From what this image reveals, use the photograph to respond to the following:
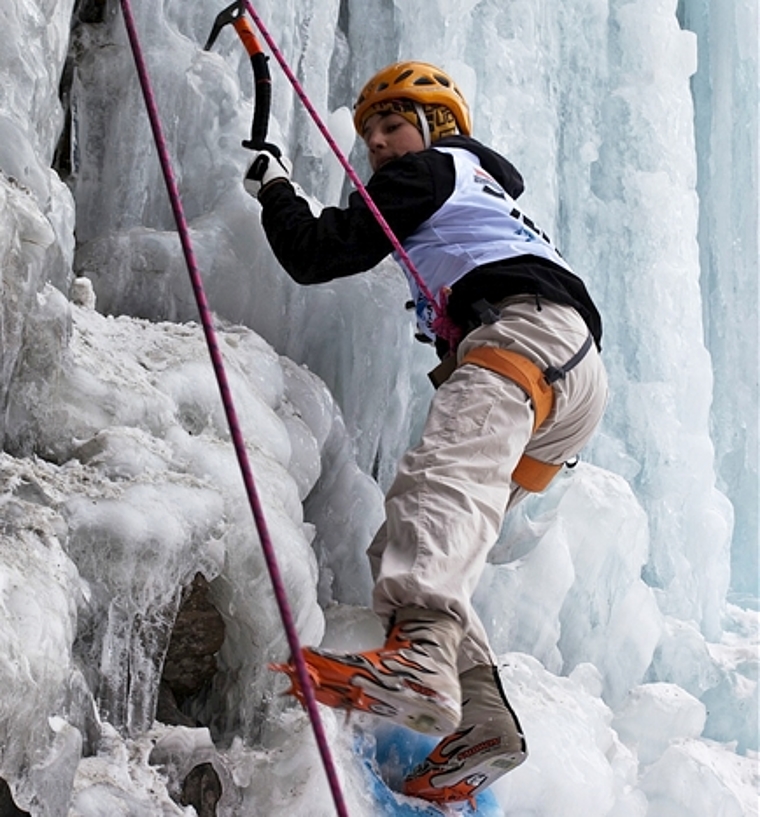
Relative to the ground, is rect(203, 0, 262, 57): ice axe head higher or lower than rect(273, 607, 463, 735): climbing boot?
higher

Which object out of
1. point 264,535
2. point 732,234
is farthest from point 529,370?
point 732,234

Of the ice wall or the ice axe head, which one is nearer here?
the ice axe head

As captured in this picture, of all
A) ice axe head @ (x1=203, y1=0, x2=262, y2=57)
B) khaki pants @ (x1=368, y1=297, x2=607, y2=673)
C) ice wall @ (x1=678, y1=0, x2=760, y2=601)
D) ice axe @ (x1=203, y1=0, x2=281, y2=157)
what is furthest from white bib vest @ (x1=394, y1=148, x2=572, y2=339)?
ice wall @ (x1=678, y1=0, x2=760, y2=601)

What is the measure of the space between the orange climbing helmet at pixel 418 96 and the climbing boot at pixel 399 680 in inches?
48.1

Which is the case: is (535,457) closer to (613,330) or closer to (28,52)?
(28,52)

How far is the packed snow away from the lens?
75.9 inches

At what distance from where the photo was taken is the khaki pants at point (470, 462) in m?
1.63

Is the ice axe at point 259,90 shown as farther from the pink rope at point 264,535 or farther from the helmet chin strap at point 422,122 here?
the pink rope at point 264,535

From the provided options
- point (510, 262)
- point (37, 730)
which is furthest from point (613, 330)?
point (37, 730)

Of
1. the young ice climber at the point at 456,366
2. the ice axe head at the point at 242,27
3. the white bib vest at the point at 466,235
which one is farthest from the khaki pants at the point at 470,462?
the ice axe head at the point at 242,27

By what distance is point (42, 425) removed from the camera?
2.10 meters

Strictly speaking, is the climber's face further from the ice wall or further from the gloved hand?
the ice wall

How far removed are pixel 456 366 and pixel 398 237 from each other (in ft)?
0.88

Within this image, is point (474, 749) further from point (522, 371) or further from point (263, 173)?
point (263, 173)
